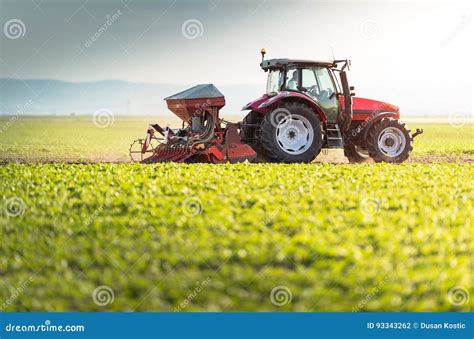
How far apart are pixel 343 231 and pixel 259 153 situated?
6.88 m

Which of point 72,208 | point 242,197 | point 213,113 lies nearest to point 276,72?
point 213,113

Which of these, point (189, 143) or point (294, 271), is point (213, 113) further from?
point (294, 271)

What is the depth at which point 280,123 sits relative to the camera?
13195 mm

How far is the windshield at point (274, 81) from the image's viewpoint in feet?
45.0

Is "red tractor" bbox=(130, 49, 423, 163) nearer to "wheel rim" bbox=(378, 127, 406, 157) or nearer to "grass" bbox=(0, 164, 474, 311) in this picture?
"wheel rim" bbox=(378, 127, 406, 157)

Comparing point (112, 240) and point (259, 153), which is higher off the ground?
point (259, 153)

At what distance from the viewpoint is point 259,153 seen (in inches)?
538

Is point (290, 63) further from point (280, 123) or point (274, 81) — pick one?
point (280, 123)

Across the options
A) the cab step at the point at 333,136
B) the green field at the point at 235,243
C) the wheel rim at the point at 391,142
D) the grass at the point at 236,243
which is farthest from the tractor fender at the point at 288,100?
the grass at the point at 236,243

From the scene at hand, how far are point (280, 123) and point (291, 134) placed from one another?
42 centimetres

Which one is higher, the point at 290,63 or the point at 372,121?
the point at 290,63

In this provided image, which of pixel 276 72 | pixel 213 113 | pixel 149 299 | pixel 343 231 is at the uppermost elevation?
pixel 276 72

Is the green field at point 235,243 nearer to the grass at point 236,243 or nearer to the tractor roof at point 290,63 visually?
the grass at point 236,243

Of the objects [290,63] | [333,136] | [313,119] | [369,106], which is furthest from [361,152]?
[290,63]
